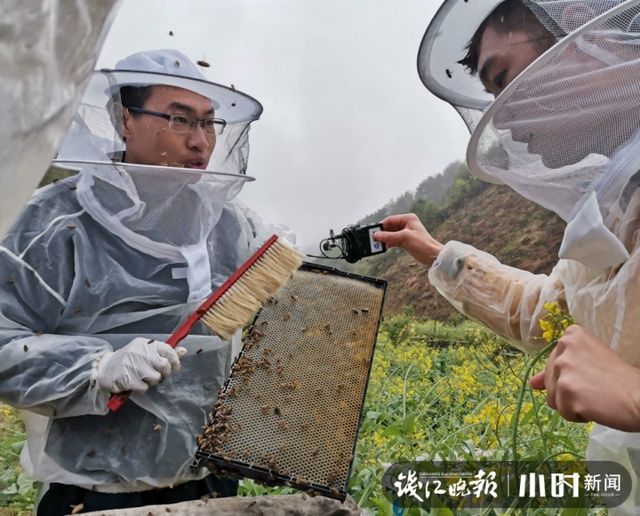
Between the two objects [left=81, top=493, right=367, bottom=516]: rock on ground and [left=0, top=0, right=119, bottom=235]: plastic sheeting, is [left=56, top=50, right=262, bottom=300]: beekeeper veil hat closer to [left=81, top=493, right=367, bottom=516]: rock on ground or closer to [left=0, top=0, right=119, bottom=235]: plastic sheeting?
[left=81, top=493, right=367, bottom=516]: rock on ground

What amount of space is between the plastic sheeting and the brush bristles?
1162 mm

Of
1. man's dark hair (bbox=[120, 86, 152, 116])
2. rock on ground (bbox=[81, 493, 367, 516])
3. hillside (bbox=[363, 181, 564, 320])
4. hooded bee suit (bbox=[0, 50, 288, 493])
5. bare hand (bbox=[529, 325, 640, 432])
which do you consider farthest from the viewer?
hillside (bbox=[363, 181, 564, 320])

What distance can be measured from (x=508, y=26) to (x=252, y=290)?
991mm

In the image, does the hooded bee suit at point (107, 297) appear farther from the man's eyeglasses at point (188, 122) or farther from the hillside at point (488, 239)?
the hillside at point (488, 239)

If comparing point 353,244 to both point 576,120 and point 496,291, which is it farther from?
point 576,120

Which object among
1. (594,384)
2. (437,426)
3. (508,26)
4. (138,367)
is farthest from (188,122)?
(437,426)

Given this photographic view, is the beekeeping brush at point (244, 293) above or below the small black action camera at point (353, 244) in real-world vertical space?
below

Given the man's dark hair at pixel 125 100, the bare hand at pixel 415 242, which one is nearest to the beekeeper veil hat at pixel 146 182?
the man's dark hair at pixel 125 100

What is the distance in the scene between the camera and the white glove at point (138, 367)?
4.79ft

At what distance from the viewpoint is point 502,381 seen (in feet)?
10.3

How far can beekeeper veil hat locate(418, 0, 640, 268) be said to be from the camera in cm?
108

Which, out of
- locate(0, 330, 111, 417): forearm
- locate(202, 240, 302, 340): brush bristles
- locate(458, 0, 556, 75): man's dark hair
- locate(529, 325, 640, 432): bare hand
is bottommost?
locate(0, 330, 111, 417): forearm

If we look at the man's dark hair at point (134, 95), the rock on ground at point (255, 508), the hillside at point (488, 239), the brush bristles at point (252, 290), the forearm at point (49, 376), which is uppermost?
the hillside at point (488, 239)

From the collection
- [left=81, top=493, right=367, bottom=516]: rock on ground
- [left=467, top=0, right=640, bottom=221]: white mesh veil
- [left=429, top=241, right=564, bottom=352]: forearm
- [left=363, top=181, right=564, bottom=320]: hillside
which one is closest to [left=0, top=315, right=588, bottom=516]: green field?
[left=429, top=241, right=564, bottom=352]: forearm
